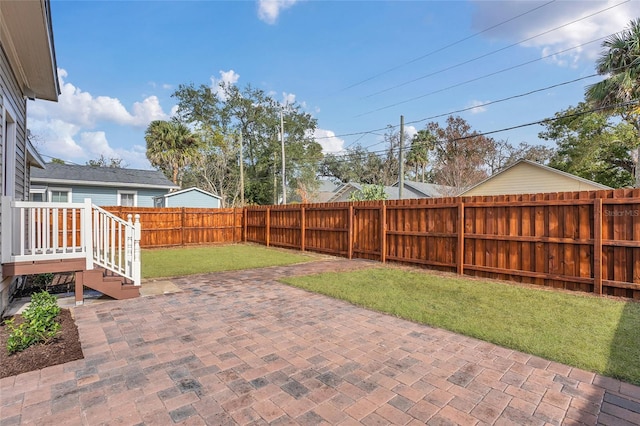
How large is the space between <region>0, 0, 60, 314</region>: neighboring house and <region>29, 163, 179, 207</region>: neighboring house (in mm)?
10655

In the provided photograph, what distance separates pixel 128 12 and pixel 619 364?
1069 cm

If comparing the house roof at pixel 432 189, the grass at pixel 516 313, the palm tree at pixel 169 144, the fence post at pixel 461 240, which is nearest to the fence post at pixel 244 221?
the grass at pixel 516 313

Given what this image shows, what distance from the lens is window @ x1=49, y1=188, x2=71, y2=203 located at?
15007 millimetres

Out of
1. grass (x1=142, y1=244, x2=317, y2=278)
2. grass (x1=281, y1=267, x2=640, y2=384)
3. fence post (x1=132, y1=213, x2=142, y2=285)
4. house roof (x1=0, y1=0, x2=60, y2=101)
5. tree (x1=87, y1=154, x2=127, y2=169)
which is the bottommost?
grass (x1=142, y1=244, x2=317, y2=278)

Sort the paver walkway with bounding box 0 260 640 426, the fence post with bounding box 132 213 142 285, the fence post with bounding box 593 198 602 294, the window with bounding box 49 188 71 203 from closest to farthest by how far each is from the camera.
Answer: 1. the paver walkway with bounding box 0 260 640 426
2. the fence post with bounding box 132 213 142 285
3. the fence post with bounding box 593 198 602 294
4. the window with bounding box 49 188 71 203

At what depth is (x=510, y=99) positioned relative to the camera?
40.1ft

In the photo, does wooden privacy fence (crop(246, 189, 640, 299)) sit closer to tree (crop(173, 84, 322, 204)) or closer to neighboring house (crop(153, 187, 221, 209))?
neighboring house (crop(153, 187, 221, 209))

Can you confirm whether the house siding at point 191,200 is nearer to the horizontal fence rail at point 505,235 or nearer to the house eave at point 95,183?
the house eave at point 95,183

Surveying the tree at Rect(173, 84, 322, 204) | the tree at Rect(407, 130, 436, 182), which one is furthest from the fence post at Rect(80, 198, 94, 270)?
the tree at Rect(407, 130, 436, 182)

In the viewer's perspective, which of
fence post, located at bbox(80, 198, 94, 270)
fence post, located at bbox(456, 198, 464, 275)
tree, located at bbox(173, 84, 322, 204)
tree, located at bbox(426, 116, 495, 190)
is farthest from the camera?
tree, located at bbox(173, 84, 322, 204)

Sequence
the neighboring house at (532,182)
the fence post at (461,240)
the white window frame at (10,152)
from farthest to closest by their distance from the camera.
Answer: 1. the neighboring house at (532,182)
2. the fence post at (461,240)
3. the white window frame at (10,152)

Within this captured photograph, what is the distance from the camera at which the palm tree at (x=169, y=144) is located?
23062 mm

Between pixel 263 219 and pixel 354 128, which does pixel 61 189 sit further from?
pixel 354 128

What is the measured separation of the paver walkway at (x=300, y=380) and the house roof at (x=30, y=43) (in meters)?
3.64
